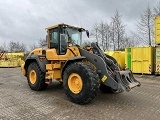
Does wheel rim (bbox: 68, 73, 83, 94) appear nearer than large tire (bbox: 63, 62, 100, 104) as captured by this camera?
No

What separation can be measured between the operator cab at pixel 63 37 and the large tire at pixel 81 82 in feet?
3.65

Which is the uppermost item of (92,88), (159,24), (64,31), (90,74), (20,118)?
(159,24)

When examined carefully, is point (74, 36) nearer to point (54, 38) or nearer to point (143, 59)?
point (54, 38)

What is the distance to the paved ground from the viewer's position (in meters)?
5.48

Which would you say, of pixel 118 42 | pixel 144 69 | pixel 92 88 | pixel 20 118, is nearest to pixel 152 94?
pixel 92 88

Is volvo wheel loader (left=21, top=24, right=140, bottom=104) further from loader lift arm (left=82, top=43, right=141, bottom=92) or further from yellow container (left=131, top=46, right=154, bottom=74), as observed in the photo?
yellow container (left=131, top=46, right=154, bottom=74)

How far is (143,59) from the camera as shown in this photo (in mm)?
14438

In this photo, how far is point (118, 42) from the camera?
3431cm

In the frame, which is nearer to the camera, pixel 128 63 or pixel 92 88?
pixel 92 88

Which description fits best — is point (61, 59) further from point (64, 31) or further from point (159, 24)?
point (159, 24)

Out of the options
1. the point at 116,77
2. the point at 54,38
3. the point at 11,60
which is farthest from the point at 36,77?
the point at 11,60

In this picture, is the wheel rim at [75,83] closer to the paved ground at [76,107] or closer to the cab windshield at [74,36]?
the paved ground at [76,107]

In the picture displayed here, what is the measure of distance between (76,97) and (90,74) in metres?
0.88

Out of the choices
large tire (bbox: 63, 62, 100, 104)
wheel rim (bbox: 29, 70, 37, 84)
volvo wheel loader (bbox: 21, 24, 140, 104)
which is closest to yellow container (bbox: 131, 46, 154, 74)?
volvo wheel loader (bbox: 21, 24, 140, 104)
